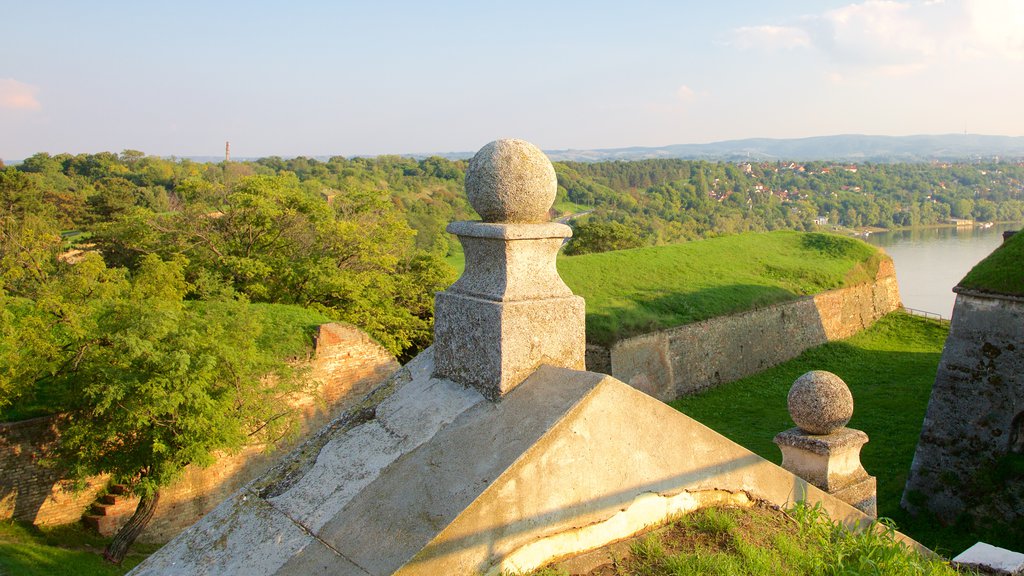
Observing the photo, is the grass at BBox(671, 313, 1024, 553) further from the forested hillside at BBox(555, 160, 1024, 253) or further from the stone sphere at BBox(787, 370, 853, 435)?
the forested hillside at BBox(555, 160, 1024, 253)

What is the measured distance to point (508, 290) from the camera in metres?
2.86

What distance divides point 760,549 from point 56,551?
483 inches

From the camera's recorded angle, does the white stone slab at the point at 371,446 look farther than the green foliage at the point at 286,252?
No

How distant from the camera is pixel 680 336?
1955cm

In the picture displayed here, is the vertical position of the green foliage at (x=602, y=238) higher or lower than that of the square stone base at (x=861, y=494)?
lower

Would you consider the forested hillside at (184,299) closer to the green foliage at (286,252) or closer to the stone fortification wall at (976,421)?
the green foliage at (286,252)

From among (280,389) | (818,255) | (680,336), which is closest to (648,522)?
(280,389)

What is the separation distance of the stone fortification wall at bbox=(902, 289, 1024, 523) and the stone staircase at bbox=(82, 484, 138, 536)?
45.5 ft

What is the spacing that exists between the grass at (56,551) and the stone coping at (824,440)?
10.6 meters

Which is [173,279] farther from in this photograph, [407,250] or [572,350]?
[572,350]

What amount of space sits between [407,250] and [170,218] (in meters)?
7.81

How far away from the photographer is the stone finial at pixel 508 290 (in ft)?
9.35

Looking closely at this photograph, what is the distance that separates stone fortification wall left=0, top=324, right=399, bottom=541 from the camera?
1218 centimetres

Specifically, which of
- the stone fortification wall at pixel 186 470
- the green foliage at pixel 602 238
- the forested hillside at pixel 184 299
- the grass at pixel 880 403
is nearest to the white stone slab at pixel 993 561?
the grass at pixel 880 403
